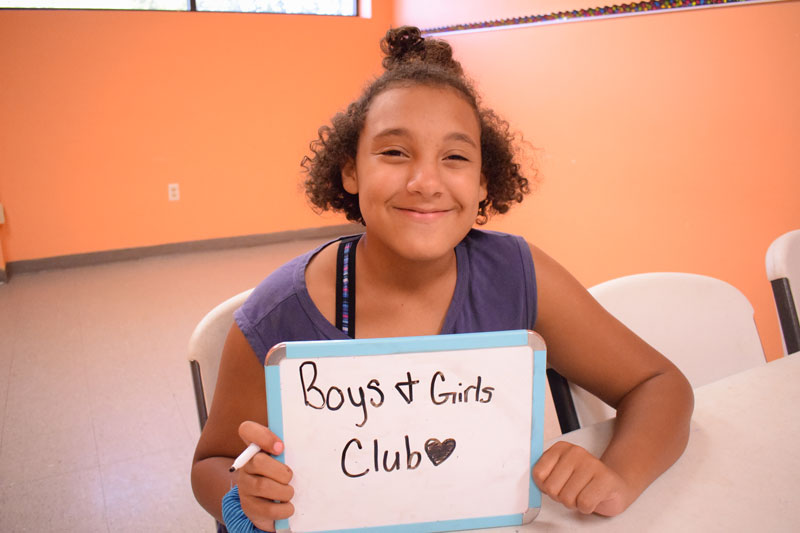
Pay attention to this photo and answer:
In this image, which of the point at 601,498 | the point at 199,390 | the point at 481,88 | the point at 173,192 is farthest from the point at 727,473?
the point at 173,192

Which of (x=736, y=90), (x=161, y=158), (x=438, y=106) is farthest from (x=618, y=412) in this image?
(x=161, y=158)

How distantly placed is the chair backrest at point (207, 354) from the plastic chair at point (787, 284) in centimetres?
116

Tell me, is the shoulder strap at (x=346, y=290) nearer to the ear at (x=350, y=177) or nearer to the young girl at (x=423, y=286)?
the young girl at (x=423, y=286)

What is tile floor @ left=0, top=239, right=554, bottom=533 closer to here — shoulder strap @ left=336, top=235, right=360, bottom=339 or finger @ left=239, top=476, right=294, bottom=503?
shoulder strap @ left=336, top=235, right=360, bottom=339

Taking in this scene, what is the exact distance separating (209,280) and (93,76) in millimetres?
1500

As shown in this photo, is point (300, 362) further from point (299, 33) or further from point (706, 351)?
point (299, 33)

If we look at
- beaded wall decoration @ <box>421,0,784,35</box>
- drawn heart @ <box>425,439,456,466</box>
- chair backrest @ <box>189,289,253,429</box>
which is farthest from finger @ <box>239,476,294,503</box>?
beaded wall decoration @ <box>421,0,784,35</box>

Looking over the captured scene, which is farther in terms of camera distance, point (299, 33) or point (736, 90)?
point (299, 33)

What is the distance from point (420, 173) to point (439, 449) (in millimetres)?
418

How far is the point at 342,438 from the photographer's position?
0.61 metres

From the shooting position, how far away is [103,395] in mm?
2367

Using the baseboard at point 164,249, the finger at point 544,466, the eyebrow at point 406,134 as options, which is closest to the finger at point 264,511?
the finger at point 544,466

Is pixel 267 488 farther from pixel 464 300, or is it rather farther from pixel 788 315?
pixel 788 315

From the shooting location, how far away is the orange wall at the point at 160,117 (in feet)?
11.9
